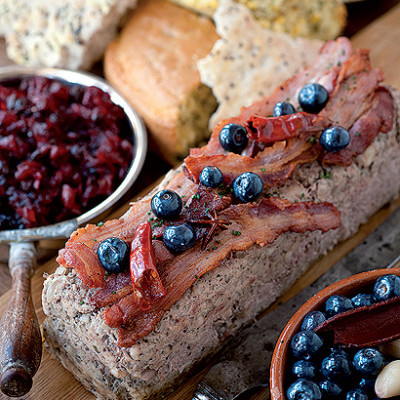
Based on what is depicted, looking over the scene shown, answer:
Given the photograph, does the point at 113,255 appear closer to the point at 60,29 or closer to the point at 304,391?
the point at 304,391

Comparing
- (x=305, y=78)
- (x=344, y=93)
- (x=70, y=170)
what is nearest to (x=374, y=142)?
(x=344, y=93)

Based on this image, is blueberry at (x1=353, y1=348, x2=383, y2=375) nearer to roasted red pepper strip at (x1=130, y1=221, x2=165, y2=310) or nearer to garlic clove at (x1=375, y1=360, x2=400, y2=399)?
garlic clove at (x1=375, y1=360, x2=400, y2=399)

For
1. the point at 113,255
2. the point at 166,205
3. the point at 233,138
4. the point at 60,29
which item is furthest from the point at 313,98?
the point at 60,29

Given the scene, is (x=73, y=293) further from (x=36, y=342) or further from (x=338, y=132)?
(x=338, y=132)

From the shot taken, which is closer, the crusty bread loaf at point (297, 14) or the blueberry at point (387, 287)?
the blueberry at point (387, 287)

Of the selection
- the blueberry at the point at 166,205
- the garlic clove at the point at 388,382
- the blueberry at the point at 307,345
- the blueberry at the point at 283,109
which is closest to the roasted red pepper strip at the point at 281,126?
the blueberry at the point at 283,109

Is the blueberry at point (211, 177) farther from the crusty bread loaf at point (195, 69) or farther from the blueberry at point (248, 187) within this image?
the crusty bread loaf at point (195, 69)
